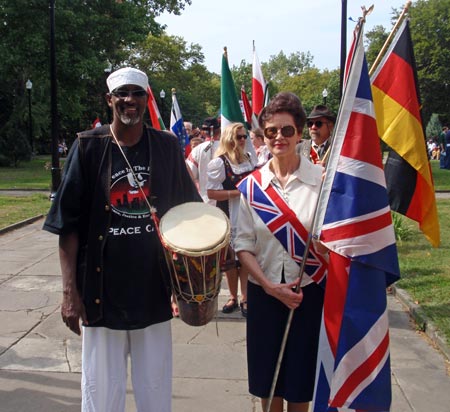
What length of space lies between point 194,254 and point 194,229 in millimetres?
175

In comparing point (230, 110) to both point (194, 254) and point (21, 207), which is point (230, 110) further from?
point (21, 207)

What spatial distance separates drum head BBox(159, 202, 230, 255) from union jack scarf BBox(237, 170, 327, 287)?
207 mm

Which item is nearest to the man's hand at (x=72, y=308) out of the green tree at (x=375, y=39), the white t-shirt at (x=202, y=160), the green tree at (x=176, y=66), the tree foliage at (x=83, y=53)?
the white t-shirt at (x=202, y=160)

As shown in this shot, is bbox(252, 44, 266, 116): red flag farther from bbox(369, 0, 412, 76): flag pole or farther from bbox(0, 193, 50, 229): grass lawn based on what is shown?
bbox(0, 193, 50, 229): grass lawn

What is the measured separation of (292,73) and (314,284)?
114522 mm

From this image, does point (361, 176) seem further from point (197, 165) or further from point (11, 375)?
point (197, 165)

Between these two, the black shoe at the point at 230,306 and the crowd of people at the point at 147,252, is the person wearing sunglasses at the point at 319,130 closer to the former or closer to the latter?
the black shoe at the point at 230,306

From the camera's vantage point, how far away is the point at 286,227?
109 inches

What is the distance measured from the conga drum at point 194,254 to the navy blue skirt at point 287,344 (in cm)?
28

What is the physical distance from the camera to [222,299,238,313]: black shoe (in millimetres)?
5641

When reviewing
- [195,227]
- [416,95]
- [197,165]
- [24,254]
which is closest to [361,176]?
[195,227]

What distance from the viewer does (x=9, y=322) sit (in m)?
5.36

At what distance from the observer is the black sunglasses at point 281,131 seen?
285 centimetres

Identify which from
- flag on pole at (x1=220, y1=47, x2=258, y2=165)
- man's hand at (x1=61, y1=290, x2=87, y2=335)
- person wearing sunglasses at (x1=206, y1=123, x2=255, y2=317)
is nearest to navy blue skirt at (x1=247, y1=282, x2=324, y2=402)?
man's hand at (x1=61, y1=290, x2=87, y2=335)
